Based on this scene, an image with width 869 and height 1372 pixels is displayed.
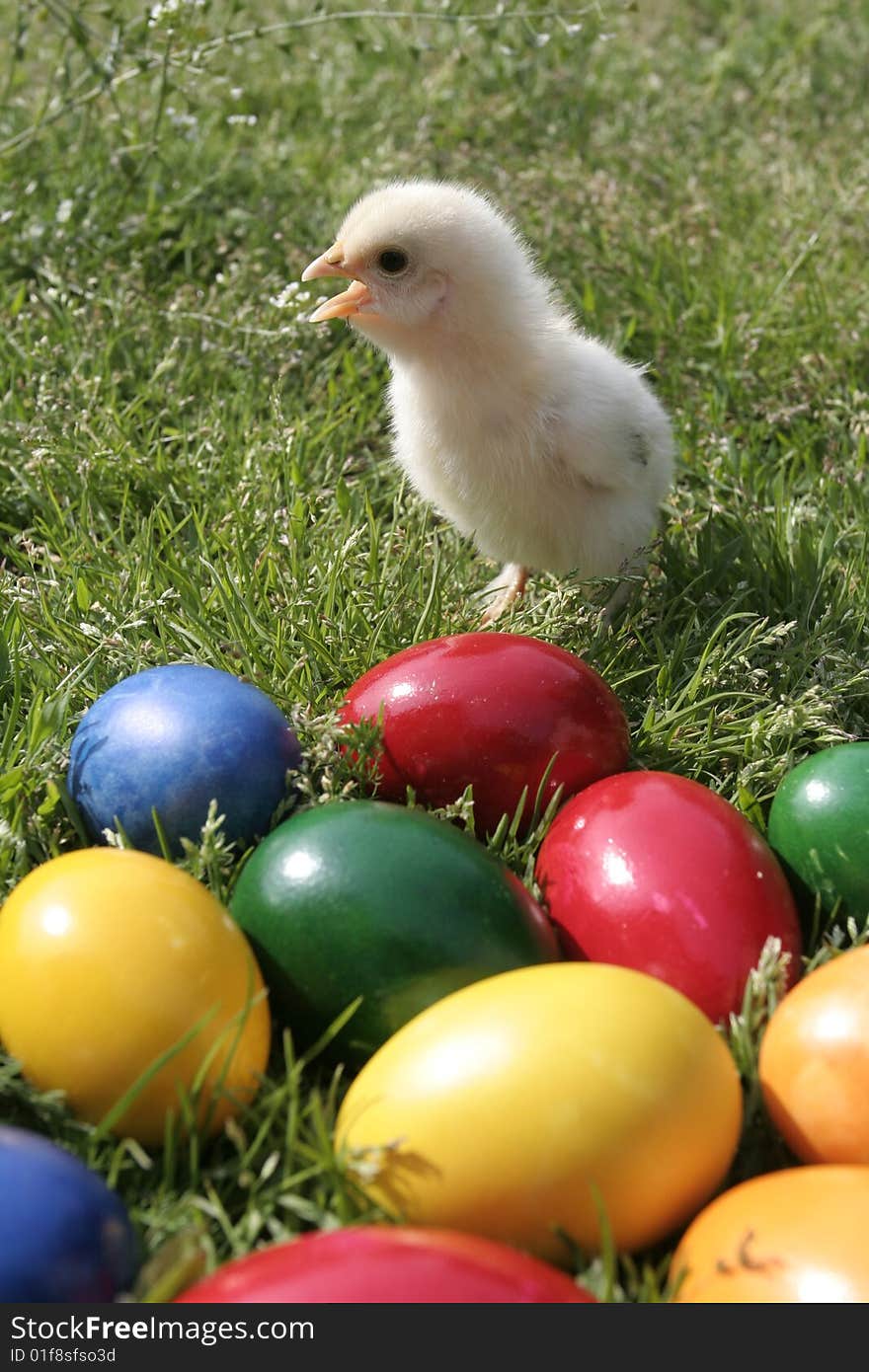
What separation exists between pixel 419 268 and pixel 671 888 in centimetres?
138

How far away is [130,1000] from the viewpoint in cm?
165

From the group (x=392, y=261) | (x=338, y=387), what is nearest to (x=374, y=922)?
(x=392, y=261)

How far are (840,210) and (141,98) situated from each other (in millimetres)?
2315

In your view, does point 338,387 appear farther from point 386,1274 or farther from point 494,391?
point 386,1274

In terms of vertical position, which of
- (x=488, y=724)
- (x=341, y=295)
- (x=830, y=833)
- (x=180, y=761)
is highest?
(x=341, y=295)

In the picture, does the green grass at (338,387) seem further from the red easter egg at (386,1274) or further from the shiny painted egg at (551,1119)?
the red easter egg at (386,1274)

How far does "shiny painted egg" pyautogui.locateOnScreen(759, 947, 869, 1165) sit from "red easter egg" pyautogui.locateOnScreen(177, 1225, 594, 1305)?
42 cm

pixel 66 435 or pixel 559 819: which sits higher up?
pixel 66 435

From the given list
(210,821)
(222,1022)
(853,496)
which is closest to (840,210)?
(853,496)

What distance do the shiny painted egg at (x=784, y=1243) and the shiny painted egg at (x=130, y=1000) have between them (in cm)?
58

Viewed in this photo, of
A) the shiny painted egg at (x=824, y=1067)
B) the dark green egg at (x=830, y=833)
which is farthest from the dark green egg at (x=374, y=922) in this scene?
the dark green egg at (x=830, y=833)

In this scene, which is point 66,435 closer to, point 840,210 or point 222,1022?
point 222,1022

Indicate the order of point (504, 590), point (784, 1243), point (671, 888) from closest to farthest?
point (784, 1243), point (671, 888), point (504, 590)

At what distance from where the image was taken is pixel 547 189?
172 inches
